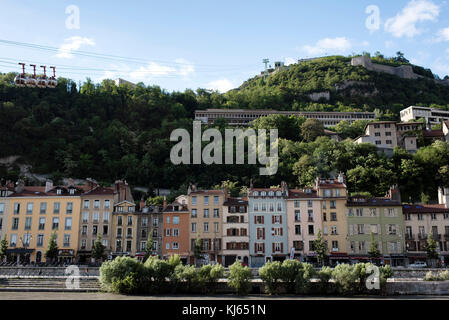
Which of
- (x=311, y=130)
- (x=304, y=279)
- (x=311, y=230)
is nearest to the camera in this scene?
(x=304, y=279)

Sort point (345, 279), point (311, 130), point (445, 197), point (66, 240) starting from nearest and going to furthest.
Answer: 1. point (345, 279)
2. point (445, 197)
3. point (66, 240)
4. point (311, 130)

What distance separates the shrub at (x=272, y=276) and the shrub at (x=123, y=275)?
10.2 m

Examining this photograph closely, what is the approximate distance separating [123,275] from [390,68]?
171m

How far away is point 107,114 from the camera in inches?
4513

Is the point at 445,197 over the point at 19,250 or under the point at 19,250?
over

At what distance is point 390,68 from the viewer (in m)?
180

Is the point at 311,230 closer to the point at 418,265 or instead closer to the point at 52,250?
the point at 418,265

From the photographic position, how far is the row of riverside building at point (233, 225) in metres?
52.2

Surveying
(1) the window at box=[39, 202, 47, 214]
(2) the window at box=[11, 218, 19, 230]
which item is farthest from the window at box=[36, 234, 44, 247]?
(2) the window at box=[11, 218, 19, 230]

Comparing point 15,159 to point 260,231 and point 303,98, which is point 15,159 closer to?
point 260,231

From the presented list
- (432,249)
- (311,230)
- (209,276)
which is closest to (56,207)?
(209,276)

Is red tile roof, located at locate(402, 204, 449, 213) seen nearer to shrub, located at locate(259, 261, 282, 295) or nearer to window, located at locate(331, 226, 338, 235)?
window, located at locate(331, 226, 338, 235)

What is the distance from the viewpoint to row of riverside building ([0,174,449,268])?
52.2m

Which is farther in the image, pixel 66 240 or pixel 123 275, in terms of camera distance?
pixel 66 240
